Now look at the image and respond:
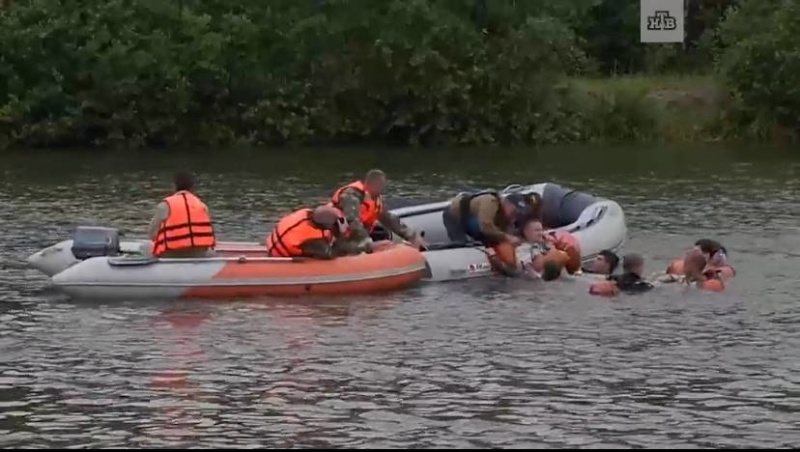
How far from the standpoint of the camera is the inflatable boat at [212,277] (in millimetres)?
14383

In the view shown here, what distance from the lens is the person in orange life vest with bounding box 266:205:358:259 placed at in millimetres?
14750

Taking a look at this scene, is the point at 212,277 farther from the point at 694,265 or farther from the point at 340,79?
the point at 340,79

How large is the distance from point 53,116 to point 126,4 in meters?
3.19

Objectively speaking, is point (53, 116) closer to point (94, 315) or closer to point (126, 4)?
point (126, 4)

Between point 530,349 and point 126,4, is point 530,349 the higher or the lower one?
the lower one

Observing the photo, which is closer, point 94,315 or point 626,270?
point 94,315

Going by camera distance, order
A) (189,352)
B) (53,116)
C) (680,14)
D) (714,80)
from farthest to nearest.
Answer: (680,14) → (714,80) → (53,116) → (189,352)

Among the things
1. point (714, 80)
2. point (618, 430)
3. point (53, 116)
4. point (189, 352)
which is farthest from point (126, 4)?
point (618, 430)

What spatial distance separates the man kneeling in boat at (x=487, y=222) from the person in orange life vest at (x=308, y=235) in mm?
1665

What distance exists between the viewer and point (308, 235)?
14766 millimetres

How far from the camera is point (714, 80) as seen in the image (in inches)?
1658

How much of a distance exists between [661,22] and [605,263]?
111ft

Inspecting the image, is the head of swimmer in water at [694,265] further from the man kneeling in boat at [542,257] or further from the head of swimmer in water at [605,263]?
the man kneeling in boat at [542,257]

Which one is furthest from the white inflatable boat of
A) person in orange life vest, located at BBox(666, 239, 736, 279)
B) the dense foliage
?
the dense foliage
